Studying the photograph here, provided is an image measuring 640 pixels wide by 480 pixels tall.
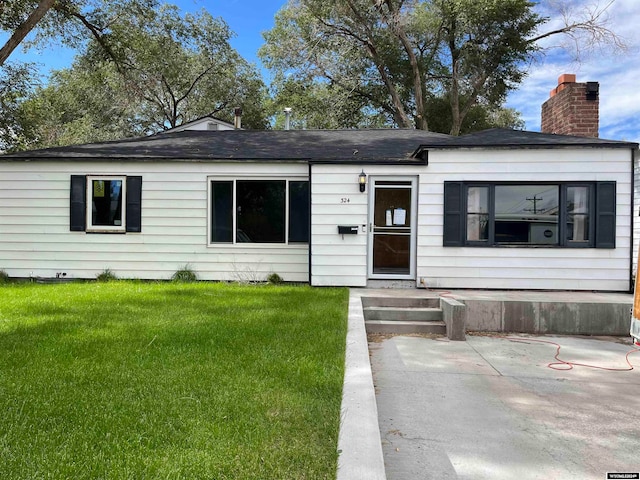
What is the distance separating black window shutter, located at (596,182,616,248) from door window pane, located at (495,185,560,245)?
0.66m

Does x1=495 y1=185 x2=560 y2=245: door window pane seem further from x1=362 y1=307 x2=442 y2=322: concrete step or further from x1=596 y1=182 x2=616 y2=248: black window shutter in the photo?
x1=362 y1=307 x2=442 y2=322: concrete step

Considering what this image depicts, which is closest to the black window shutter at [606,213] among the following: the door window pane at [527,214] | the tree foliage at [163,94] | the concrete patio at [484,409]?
the door window pane at [527,214]

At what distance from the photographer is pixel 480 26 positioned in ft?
60.0

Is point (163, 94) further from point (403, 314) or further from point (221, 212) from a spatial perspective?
point (403, 314)

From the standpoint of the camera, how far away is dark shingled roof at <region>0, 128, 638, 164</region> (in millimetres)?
7723

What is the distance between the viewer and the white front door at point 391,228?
7.96 metres

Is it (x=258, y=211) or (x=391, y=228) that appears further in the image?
(x=258, y=211)

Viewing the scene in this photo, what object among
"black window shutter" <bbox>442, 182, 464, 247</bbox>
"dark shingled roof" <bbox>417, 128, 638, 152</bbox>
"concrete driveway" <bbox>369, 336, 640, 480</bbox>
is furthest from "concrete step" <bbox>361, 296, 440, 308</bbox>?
"dark shingled roof" <bbox>417, 128, 638, 152</bbox>

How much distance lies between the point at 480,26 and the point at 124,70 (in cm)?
1463

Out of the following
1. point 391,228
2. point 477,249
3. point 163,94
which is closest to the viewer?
point 477,249

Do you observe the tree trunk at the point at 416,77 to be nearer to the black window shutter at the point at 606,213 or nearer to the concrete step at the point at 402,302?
the black window shutter at the point at 606,213

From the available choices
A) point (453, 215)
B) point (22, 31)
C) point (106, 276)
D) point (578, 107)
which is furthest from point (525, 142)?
point (22, 31)

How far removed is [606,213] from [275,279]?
6.15m

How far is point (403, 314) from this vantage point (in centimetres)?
633
